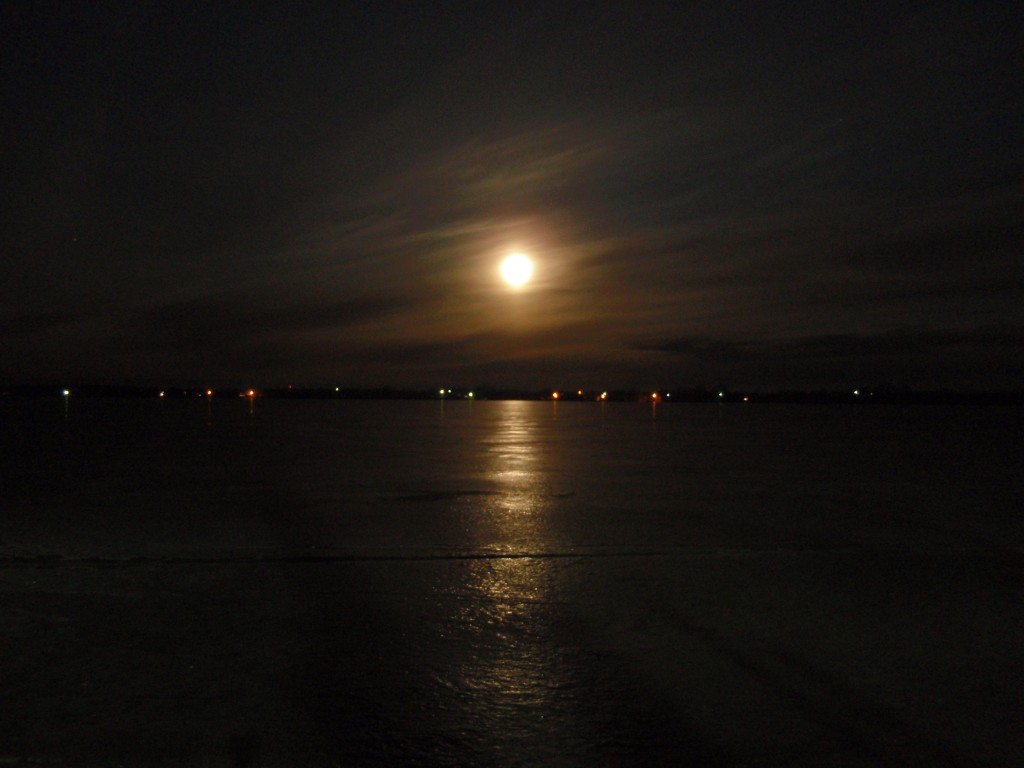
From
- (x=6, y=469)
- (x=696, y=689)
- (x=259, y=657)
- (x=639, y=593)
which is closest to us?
(x=696, y=689)

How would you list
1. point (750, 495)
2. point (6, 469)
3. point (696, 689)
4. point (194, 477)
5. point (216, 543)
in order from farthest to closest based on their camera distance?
point (6, 469) < point (194, 477) < point (750, 495) < point (216, 543) < point (696, 689)

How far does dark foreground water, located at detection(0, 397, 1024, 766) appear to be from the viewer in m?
3.96

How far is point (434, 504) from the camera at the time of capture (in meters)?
11.9

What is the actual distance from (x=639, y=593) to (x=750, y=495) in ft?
23.1

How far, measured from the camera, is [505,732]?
4.02 metres

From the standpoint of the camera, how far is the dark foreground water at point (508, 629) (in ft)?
13.0

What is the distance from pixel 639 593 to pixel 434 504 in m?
5.57

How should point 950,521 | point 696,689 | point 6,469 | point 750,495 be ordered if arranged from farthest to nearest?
point 6,469 → point 750,495 → point 950,521 → point 696,689

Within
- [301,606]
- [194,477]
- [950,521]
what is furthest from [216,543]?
[950,521]

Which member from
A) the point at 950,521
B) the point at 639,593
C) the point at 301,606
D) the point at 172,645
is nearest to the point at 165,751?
the point at 172,645

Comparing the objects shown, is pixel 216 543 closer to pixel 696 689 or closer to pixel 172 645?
pixel 172 645

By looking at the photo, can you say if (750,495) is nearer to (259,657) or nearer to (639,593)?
(639,593)

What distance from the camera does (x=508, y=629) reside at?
224 inches

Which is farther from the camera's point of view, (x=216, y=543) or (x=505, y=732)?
(x=216, y=543)
